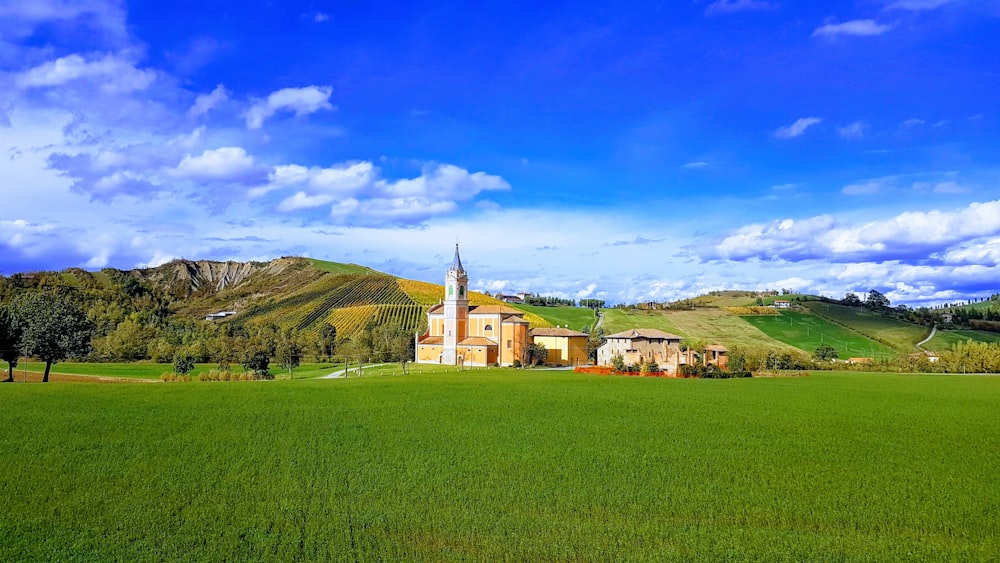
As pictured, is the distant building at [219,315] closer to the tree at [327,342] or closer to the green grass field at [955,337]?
the tree at [327,342]

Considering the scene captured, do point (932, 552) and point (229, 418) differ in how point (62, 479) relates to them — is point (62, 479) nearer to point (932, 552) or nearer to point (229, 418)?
point (229, 418)

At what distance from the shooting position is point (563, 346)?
104875mm

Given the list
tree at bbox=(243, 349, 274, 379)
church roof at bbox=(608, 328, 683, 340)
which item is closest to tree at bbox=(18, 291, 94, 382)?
tree at bbox=(243, 349, 274, 379)

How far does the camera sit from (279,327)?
140 metres

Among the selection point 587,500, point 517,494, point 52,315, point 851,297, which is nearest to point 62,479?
point 517,494

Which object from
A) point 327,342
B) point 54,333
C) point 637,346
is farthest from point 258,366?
point 637,346

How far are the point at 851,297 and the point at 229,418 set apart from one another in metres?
199

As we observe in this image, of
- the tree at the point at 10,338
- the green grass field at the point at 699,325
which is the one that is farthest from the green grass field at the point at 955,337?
the tree at the point at 10,338

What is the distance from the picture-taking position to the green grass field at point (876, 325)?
134375 millimetres

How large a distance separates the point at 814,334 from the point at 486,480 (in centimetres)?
14041

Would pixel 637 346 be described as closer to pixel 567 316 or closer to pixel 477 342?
pixel 477 342

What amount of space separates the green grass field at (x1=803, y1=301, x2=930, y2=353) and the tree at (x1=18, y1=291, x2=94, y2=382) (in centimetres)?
13450

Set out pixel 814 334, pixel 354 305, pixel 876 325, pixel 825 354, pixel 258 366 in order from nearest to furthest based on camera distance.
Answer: pixel 258 366 → pixel 825 354 → pixel 814 334 → pixel 876 325 → pixel 354 305

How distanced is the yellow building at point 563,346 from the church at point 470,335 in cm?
318
